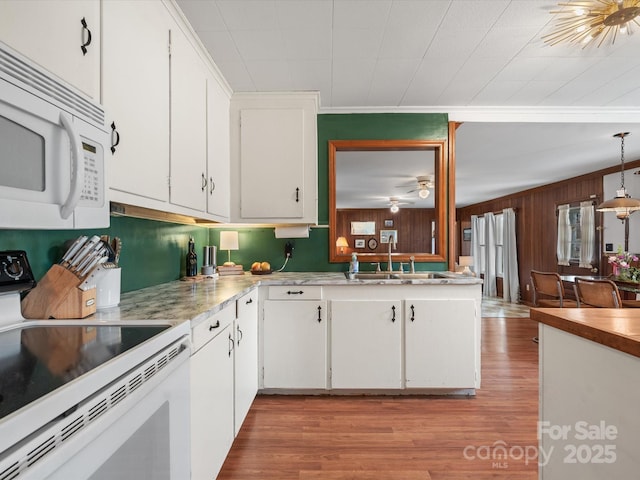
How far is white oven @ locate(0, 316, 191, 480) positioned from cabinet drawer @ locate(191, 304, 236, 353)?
12 centimetres

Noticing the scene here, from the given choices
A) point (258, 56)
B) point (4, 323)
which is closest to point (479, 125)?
point (258, 56)

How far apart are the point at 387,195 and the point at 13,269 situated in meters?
7.82

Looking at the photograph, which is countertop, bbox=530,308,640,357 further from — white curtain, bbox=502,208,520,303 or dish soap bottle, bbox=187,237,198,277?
white curtain, bbox=502,208,520,303

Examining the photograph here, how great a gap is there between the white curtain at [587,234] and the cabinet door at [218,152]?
586cm

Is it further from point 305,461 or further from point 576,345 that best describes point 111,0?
point 305,461

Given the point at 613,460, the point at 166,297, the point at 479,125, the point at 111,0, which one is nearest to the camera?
the point at 613,460

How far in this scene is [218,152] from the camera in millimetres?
2592

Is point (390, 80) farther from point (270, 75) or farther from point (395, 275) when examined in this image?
point (395, 275)

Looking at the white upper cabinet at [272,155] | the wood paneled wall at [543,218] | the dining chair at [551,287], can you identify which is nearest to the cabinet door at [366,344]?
the white upper cabinet at [272,155]

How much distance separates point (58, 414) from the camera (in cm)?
61

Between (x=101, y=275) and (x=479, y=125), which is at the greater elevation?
(x=479, y=125)

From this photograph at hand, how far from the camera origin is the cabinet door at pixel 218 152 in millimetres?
2402

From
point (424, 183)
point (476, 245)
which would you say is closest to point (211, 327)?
point (424, 183)

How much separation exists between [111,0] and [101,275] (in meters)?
1.04
